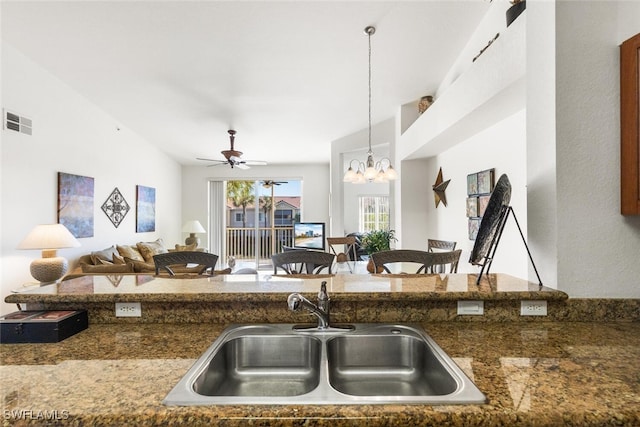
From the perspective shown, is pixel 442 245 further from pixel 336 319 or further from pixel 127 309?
pixel 127 309

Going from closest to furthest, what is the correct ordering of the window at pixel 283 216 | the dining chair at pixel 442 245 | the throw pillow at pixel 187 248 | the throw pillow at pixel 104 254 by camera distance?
the dining chair at pixel 442 245
the throw pillow at pixel 104 254
the throw pillow at pixel 187 248
the window at pixel 283 216

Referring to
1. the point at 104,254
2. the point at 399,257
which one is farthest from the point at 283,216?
the point at 399,257

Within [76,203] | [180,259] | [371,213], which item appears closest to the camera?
[180,259]

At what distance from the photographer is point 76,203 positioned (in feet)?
12.7

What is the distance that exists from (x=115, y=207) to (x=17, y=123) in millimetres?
1952

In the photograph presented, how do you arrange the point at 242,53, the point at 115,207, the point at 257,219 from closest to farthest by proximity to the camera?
the point at 242,53 → the point at 115,207 → the point at 257,219

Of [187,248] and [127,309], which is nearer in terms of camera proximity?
[127,309]

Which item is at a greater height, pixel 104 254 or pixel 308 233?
pixel 308 233

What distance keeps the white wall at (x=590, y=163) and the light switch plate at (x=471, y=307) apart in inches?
15.0

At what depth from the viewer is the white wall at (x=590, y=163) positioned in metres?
1.30

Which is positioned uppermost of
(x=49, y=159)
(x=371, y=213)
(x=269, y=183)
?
(x=269, y=183)

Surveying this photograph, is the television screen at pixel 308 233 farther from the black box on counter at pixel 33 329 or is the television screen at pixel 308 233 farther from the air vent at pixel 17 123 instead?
the black box on counter at pixel 33 329

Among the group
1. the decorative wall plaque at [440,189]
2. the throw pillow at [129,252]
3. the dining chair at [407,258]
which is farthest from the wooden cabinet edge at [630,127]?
the throw pillow at [129,252]

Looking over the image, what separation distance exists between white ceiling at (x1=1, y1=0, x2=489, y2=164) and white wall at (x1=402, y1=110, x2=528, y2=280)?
1.06 meters
